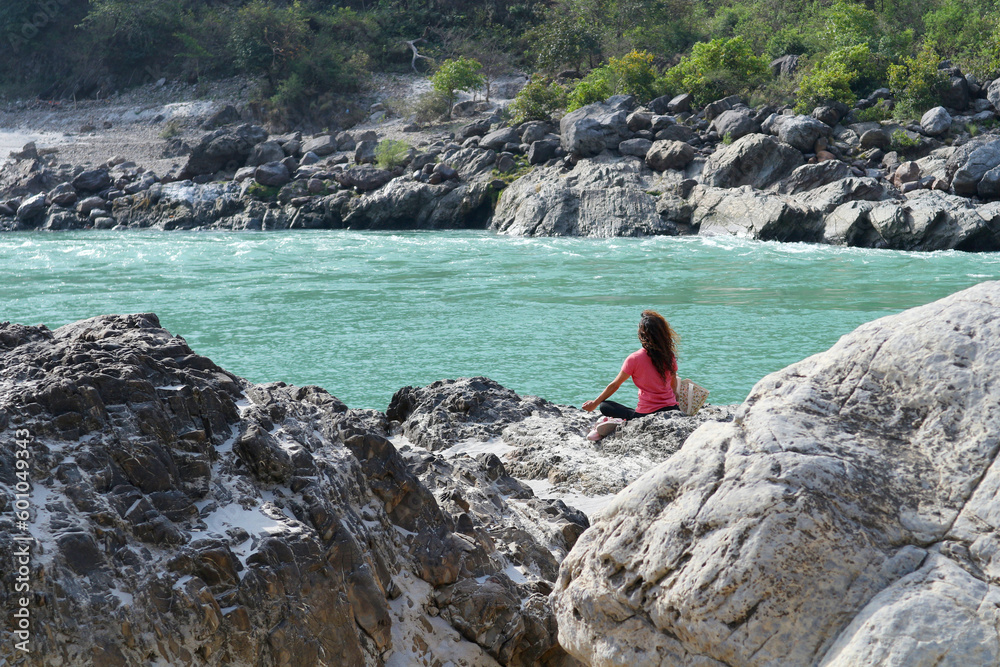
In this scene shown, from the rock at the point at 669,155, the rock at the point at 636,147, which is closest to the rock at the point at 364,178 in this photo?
the rock at the point at 636,147

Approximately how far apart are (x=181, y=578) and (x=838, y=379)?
175 centimetres

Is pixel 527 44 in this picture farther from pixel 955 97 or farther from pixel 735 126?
pixel 955 97

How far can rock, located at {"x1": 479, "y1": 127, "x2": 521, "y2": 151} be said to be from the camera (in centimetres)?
2252

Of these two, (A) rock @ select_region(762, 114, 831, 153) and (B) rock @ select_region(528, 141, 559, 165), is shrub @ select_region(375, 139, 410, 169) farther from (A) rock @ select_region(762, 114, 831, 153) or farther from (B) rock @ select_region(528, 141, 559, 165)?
(A) rock @ select_region(762, 114, 831, 153)

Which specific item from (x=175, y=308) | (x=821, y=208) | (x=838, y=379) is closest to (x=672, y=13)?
(x=821, y=208)

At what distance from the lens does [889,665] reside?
1671 millimetres

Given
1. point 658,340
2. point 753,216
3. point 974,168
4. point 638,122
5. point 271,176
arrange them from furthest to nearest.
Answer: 1. point 271,176
2. point 638,122
3. point 753,216
4. point 974,168
5. point 658,340

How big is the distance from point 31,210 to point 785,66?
69.7ft

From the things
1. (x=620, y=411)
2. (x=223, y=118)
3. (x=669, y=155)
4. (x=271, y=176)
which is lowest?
(x=620, y=411)

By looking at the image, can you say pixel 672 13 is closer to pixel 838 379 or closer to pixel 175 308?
pixel 175 308

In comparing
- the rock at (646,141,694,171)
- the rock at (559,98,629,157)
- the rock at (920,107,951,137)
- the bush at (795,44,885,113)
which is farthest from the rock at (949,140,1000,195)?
the rock at (559,98,629,157)

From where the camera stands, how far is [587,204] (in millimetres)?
19250

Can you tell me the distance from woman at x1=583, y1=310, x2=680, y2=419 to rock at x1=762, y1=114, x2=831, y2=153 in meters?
15.5

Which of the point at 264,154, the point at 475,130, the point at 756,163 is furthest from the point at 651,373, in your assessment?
the point at 264,154
